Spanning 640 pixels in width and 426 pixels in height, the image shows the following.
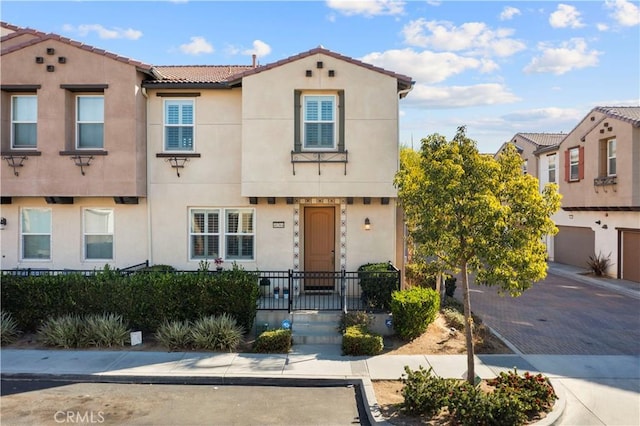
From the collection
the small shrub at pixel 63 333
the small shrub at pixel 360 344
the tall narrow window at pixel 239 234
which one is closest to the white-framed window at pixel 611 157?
the small shrub at pixel 360 344

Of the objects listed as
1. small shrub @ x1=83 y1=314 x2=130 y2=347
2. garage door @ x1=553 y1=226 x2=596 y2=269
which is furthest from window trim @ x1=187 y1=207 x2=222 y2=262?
garage door @ x1=553 y1=226 x2=596 y2=269

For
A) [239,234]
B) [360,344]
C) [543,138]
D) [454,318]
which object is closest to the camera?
[360,344]

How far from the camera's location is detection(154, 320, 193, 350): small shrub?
1016 cm

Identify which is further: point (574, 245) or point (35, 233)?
point (574, 245)

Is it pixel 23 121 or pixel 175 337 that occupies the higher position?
pixel 23 121

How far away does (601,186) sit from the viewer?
21.1 metres

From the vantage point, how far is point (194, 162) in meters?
13.6

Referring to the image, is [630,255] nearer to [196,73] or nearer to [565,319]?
[565,319]

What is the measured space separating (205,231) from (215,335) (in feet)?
14.1

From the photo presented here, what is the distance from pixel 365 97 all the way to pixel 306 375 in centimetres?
748

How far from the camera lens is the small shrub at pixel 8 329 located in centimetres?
1042

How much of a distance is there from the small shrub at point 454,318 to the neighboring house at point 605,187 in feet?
36.8

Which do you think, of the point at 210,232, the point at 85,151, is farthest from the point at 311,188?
the point at 85,151

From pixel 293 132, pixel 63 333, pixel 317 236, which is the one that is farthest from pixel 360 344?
pixel 63 333
